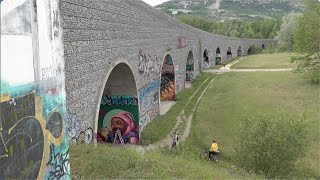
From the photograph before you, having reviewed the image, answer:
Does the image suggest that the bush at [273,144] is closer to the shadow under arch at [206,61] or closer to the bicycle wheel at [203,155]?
the bicycle wheel at [203,155]

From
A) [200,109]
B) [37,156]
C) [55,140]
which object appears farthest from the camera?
[200,109]

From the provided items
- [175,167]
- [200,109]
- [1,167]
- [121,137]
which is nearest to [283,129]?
[175,167]

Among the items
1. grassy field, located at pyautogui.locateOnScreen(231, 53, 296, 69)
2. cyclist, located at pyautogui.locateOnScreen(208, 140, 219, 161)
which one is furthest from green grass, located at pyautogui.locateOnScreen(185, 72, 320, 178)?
grassy field, located at pyautogui.locateOnScreen(231, 53, 296, 69)

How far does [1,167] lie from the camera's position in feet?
17.7

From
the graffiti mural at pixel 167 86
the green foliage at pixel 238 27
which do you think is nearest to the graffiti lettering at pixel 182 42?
the graffiti mural at pixel 167 86

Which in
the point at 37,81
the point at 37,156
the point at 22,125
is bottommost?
the point at 37,156

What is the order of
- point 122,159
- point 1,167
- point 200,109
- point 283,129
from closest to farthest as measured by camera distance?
point 1,167 < point 122,159 < point 283,129 < point 200,109

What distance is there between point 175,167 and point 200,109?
17.7 meters

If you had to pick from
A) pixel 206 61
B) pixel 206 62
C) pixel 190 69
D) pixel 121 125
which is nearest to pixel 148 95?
pixel 121 125

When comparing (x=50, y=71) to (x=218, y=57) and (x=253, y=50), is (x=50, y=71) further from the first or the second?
(x=253, y=50)

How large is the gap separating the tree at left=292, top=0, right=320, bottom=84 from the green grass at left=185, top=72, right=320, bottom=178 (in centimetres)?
138

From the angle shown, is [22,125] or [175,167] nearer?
[22,125]

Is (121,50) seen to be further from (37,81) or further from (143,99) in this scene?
(37,81)

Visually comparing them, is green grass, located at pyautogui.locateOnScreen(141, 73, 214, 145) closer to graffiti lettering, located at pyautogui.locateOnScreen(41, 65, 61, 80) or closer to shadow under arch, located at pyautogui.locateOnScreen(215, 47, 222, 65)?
graffiti lettering, located at pyautogui.locateOnScreen(41, 65, 61, 80)
